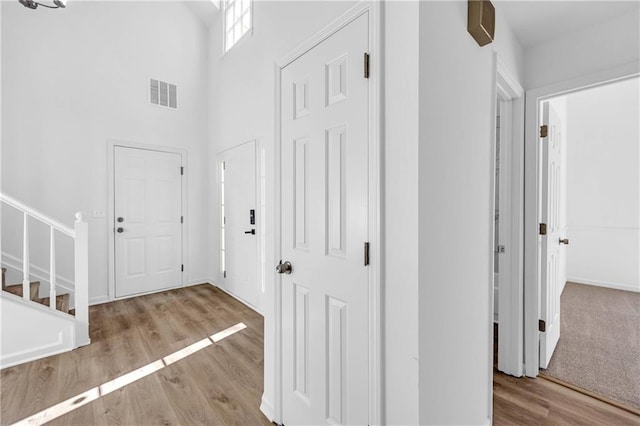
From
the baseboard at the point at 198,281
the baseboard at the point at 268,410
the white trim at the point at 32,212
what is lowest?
the baseboard at the point at 268,410

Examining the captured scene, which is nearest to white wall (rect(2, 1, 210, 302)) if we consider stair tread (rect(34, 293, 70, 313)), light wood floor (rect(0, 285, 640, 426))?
stair tread (rect(34, 293, 70, 313))

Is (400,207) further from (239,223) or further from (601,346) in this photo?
(239,223)

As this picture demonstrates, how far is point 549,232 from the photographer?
222 cm

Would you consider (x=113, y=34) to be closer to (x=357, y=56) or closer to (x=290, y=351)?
(x=357, y=56)

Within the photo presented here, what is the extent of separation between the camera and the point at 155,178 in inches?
161

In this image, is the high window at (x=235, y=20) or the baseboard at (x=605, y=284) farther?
the baseboard at (x=605, y=284)

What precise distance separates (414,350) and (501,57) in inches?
66.5

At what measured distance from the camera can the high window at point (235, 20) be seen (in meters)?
3.70

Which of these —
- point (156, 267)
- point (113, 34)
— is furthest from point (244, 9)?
point (156, 267)

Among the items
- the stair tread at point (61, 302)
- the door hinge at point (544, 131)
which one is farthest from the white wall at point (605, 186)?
the stair tread at point (61, 302)

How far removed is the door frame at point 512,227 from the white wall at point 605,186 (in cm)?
336

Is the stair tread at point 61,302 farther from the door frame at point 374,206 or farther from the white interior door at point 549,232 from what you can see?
the white interior door at point 549,232

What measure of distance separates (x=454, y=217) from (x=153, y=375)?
232 centimetres

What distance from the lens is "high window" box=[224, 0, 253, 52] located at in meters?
3.70
